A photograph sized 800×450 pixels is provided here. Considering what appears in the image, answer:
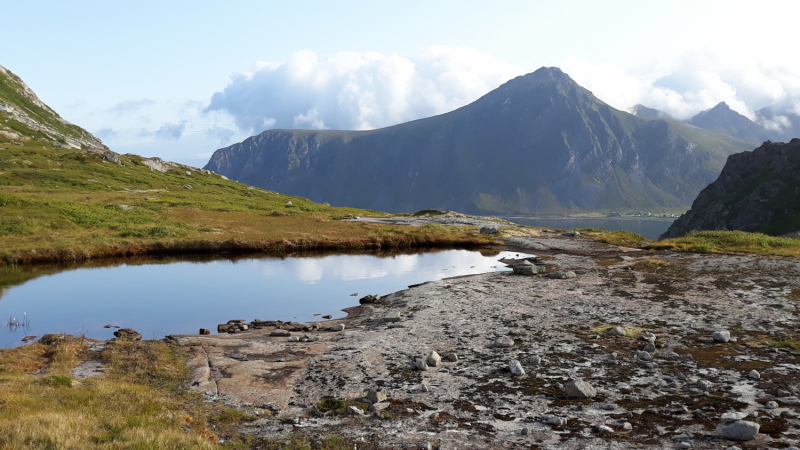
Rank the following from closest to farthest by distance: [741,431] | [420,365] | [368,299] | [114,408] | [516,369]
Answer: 1. [741,431]
2. [114,408]
3. [516,369]
4. [420,365]
5. [368,299]

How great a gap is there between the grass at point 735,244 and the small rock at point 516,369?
143 feet

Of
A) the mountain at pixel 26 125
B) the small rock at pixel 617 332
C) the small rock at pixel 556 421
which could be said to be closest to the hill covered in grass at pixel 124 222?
the mountain at pixel 26 125

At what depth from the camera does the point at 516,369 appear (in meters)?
17.2

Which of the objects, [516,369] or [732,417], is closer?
[732,417]

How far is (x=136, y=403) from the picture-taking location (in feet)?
45.6

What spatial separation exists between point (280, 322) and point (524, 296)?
52.5 ft

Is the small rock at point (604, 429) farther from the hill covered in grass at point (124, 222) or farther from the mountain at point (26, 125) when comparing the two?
the mountain at point (26, 125)

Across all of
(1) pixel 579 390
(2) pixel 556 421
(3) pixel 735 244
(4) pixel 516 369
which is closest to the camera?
(2) pixel 556 421

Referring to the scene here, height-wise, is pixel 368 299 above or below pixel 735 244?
below

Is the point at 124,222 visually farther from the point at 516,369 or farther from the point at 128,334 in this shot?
the point at 516,369

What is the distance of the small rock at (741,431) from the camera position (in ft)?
37.9

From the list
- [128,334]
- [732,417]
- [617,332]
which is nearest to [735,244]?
[617,332]

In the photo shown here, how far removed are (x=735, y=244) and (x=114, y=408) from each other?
207 feet

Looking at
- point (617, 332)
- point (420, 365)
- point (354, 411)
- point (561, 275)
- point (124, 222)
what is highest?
point (124, 222)
